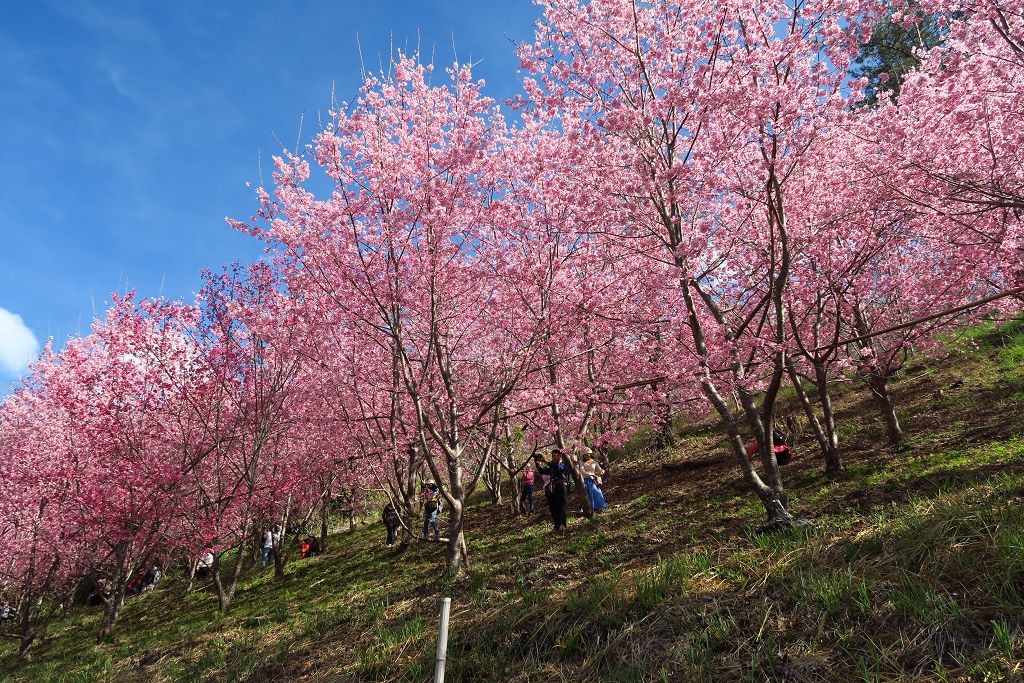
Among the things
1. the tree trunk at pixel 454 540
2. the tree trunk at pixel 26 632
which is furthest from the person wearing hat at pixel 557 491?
the tree trunk at pixel 26 632

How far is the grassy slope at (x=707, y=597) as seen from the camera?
3463mm

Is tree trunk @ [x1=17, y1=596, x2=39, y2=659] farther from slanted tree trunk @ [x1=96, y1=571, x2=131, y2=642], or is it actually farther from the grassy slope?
slanted tree trunk @ [x1=96, y1=571, x2=131, y2=642]

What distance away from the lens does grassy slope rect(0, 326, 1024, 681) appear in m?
3.46

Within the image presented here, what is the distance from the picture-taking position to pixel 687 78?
21.8 ft

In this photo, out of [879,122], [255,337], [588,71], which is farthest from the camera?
[255,337]

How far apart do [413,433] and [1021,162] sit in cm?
1195

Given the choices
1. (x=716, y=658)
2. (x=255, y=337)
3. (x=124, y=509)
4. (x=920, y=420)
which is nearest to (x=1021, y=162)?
(x=920, y=420)

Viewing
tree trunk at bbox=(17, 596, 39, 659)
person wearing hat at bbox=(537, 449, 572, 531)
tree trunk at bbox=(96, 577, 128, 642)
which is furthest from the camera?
tree trunk at bbox=(96, 577, 128, 642)

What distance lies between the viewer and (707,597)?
14.7 ft

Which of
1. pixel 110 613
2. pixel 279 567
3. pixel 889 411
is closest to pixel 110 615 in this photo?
pixel 110 613

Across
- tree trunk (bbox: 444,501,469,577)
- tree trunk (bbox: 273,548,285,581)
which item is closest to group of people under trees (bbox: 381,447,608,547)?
tree trunk (bbox: 444,501,469,577)

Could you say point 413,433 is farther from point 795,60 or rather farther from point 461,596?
point 795,60

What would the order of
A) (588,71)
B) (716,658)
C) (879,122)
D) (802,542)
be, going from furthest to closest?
(879,122), (588,71), (802,542), (716,658)

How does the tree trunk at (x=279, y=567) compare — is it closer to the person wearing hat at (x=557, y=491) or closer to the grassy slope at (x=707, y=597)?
the grassy slope at (x=707, y=597)
